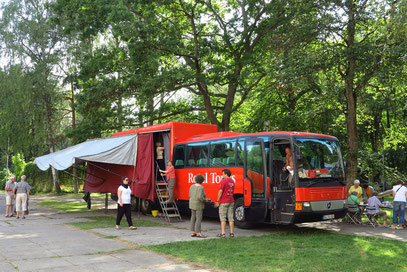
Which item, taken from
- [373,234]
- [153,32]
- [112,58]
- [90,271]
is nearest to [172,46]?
[153,32]

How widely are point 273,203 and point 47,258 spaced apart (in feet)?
21.0

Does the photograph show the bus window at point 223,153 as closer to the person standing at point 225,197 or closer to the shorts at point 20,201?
the person standing at point 225,197

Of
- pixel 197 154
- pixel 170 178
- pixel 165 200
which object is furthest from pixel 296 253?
pixel 165 200

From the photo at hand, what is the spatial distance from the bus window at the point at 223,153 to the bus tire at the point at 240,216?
4.16 ft

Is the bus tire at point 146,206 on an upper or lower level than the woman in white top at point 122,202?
lower

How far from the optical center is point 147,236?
36.9 ft

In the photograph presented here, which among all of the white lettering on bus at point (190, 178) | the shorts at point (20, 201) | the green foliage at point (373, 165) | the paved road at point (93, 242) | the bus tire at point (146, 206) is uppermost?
the green foliage at point (373, 165)

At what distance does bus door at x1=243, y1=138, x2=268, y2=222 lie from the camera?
12086 mm

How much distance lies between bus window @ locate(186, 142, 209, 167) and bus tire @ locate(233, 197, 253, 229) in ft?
7.22

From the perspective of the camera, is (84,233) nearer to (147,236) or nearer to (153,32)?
(147,236)

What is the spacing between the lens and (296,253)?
8844 mm

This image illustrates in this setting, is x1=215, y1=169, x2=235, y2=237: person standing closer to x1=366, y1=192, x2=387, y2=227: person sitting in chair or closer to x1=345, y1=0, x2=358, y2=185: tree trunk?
x1=366, y1=192, x2=387, y2=227: person sitting in chair

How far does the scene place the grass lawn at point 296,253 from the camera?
301 inches

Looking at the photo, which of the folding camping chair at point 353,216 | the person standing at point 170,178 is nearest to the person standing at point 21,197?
the person standing at point 170,178
